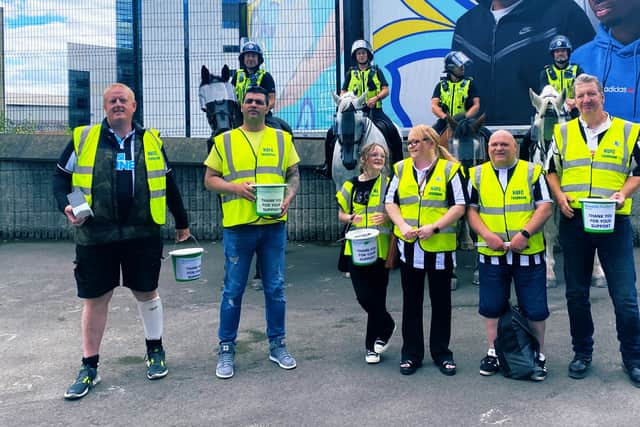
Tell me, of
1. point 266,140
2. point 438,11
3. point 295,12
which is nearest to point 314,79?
point 295,12

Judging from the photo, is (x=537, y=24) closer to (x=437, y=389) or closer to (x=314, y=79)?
(x=314, y=79)

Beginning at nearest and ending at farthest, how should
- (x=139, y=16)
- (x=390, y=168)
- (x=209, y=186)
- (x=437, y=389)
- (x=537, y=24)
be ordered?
(x=437, y=389), (x=209, y=186), (x=390, y=168), (x=537, y=24), (x=139, y=16)

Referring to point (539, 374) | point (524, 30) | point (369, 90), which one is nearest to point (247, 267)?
point (539, 374)

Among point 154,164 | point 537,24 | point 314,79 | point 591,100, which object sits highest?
point 537,24

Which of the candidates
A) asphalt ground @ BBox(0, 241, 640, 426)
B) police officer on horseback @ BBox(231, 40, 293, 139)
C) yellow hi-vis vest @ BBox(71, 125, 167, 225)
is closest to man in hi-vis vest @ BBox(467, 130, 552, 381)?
asphalt ground @ BBox(0, 241, 640, 426)

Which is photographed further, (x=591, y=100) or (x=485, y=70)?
(x=485, y=70)

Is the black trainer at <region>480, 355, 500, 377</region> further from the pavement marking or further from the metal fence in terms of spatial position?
the metal fence

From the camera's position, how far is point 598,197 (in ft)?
14.4

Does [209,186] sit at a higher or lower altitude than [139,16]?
lower

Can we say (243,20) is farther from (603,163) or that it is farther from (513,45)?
(603,163)

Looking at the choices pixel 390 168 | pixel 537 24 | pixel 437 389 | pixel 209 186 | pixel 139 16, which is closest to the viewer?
pixel 437 389

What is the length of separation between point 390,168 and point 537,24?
442cm

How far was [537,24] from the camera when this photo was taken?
416 inches

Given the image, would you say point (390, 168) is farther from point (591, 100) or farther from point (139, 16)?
point (139, 16)
